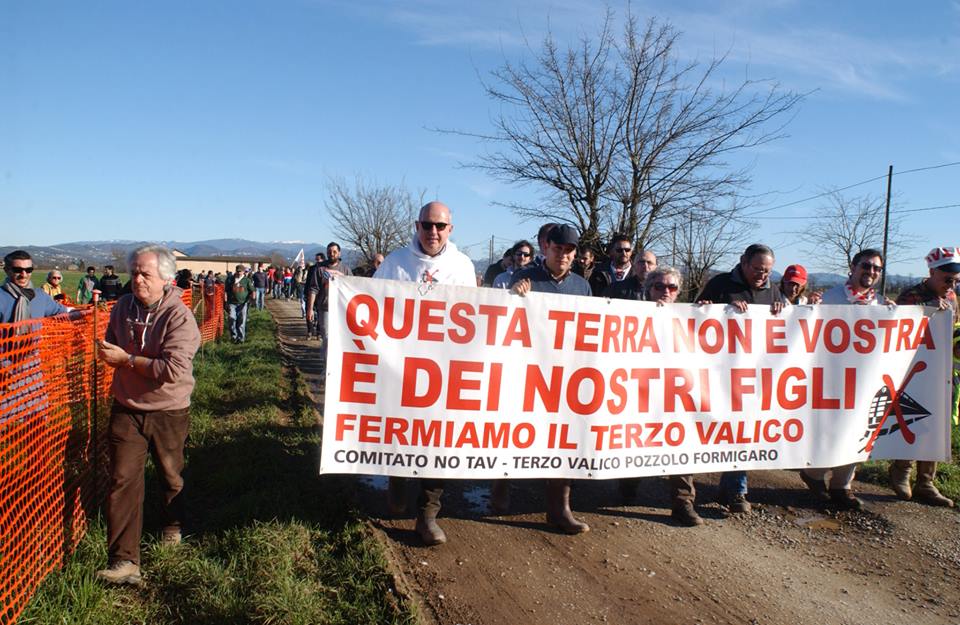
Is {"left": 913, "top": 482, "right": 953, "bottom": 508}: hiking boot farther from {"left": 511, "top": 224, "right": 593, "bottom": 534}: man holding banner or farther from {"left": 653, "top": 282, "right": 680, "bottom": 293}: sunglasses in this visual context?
{"left": 511, "top": 224, "right": 593, "bottom": 534}: man holding banner

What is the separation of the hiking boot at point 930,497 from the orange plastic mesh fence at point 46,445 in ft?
20.9

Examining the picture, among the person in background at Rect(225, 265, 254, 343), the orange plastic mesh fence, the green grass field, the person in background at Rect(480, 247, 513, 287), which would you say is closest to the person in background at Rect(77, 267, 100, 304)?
the person in background at Rect(225, 265, 254, 343)

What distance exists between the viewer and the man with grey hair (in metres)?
3.80

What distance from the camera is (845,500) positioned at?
5.46m

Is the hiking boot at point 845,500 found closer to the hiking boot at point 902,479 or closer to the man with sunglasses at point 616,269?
the hiking boot at point 902,479

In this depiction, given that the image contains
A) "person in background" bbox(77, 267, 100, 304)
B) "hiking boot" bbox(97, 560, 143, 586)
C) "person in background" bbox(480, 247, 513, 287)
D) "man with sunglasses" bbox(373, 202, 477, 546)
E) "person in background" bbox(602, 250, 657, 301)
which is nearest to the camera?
"hiking boot" bbox(97, 560, 143, 586)

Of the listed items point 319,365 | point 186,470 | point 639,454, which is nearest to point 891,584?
point 639,454

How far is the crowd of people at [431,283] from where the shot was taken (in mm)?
3902

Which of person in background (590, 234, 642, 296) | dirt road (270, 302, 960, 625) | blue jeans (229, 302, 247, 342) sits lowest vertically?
dirt road (270, 302, 960, 625)

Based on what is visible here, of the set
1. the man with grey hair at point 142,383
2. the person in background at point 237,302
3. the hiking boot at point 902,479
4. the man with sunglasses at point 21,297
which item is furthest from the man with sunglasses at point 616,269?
the person in background at point 237,302

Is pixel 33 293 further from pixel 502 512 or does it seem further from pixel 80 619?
pixel 502 512

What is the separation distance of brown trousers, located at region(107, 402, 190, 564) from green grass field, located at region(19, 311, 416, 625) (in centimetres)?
18

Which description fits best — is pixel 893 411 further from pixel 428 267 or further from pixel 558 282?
pixel 428 267

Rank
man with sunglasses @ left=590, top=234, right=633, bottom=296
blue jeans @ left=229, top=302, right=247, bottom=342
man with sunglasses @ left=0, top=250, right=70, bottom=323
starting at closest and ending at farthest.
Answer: man with sunglasses @ left=0, top=250, right=70, bottom=323 < man with sunglasses @ left=590, top=234, right=633, bottom=296 < blue jeans @ left=229, top=302, right=247, bottom=342
